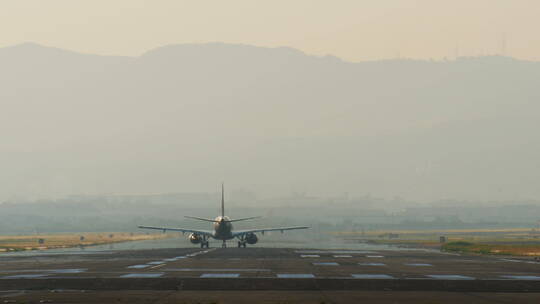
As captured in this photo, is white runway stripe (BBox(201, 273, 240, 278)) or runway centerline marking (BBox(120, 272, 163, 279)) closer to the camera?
runway centerline marking (BBox(120, 272, 163, 279))

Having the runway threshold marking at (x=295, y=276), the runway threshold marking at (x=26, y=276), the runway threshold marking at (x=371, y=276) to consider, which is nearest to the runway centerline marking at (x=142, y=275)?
the runway threshold marking at (x=26, y=276)

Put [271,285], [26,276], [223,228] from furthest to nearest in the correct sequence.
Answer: [223,228] < [26,276] < [271,285]

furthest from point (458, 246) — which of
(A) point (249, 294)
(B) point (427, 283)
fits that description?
(A) point (249, 294)

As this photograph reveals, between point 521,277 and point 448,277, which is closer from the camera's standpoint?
point 448,277

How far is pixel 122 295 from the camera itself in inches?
1367

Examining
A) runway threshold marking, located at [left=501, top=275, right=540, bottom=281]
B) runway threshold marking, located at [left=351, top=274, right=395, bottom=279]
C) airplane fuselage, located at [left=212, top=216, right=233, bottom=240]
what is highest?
airplane fuselage, located at [left=212, top=216, right=233, bottom=240]

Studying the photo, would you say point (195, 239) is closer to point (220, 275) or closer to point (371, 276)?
point (220, 275)

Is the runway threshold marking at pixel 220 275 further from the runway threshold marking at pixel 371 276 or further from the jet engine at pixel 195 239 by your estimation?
the jet engine at pixel 195 239

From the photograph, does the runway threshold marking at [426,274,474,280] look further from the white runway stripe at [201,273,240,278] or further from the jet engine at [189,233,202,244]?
the jet engine at [189,233,202,244]

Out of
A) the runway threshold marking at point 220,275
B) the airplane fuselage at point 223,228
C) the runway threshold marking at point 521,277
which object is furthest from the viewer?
the airplane fuselage at point 223,228

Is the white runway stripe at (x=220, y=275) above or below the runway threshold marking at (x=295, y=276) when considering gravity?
above

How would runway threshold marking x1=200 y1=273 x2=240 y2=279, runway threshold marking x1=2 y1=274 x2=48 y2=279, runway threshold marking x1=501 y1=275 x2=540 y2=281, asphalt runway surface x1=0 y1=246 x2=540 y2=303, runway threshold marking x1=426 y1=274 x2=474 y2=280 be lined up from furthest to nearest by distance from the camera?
runway threshold marking x1=200 y1=273 x2=240 y2=279
runway threshold marking x1=501 y1=275 x2=540 y2=281
runway threshold marking x1=2 y1=274 x2=48 y2=279
runway threshold marking x1=426 y1=274 x2=474 y2=280
asphalt runway surface x1=0 y1=246 x2=540 y2=303

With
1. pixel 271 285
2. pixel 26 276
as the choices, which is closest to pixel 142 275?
pixel 26 276

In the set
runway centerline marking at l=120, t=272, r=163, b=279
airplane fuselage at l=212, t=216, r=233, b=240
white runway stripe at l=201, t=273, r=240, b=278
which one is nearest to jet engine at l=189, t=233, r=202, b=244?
airplane fuselage at l=212, t=216, r=233, b=240
